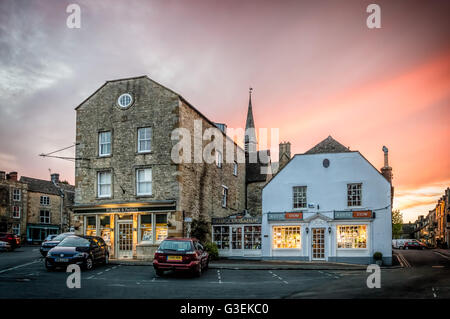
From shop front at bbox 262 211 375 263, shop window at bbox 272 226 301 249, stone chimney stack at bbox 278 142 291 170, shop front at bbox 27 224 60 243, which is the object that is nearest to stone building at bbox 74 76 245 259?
shop window at bbox 272 226 301 249

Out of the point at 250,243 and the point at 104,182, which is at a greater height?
the point at 104,182

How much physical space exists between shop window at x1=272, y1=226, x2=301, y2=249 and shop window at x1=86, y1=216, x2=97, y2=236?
457 inches

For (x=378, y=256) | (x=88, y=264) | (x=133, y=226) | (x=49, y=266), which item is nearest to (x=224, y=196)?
(x=133, y=226)

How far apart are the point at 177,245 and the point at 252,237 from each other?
1160 cm

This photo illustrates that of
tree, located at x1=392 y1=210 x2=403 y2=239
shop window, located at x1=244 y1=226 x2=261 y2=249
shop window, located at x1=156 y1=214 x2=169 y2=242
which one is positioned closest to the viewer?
shop window, located at x1=156 y1=214 x2=169 y2=242

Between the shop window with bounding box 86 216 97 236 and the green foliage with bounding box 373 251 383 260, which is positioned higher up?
the shop window with bounding box 86 216 97 236

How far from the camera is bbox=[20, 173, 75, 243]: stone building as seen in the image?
182 feet

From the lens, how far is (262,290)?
521 inches

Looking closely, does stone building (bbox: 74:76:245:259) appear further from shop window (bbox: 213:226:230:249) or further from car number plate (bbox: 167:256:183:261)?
car number plate (bbox: 167:256:183:261)
